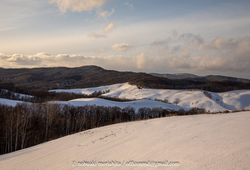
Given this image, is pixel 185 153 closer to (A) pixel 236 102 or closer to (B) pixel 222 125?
(B) pixel 222 125

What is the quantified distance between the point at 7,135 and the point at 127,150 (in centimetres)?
3144

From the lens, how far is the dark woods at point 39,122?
30922 mm

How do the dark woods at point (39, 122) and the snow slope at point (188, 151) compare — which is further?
the dark woods at point (39, 122)

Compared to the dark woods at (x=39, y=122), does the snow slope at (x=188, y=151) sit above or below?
above

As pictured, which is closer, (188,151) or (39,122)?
(188,151)

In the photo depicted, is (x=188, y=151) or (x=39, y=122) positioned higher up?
(x=188, y=151)

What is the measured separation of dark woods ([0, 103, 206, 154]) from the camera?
30922mm

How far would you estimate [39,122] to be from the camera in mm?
39312

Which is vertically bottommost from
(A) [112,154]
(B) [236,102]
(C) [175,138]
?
(B) [236,102]

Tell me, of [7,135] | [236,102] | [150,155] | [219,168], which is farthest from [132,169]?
[236,102]

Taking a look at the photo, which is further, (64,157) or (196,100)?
(196,100)

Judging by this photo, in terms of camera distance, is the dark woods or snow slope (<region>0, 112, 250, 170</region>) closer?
snow slope (<region>0, 112, 250, 170</region>)

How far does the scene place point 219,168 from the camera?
19.8ft

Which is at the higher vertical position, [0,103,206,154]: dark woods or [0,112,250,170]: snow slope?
[0,112,250,170]: snow slope
